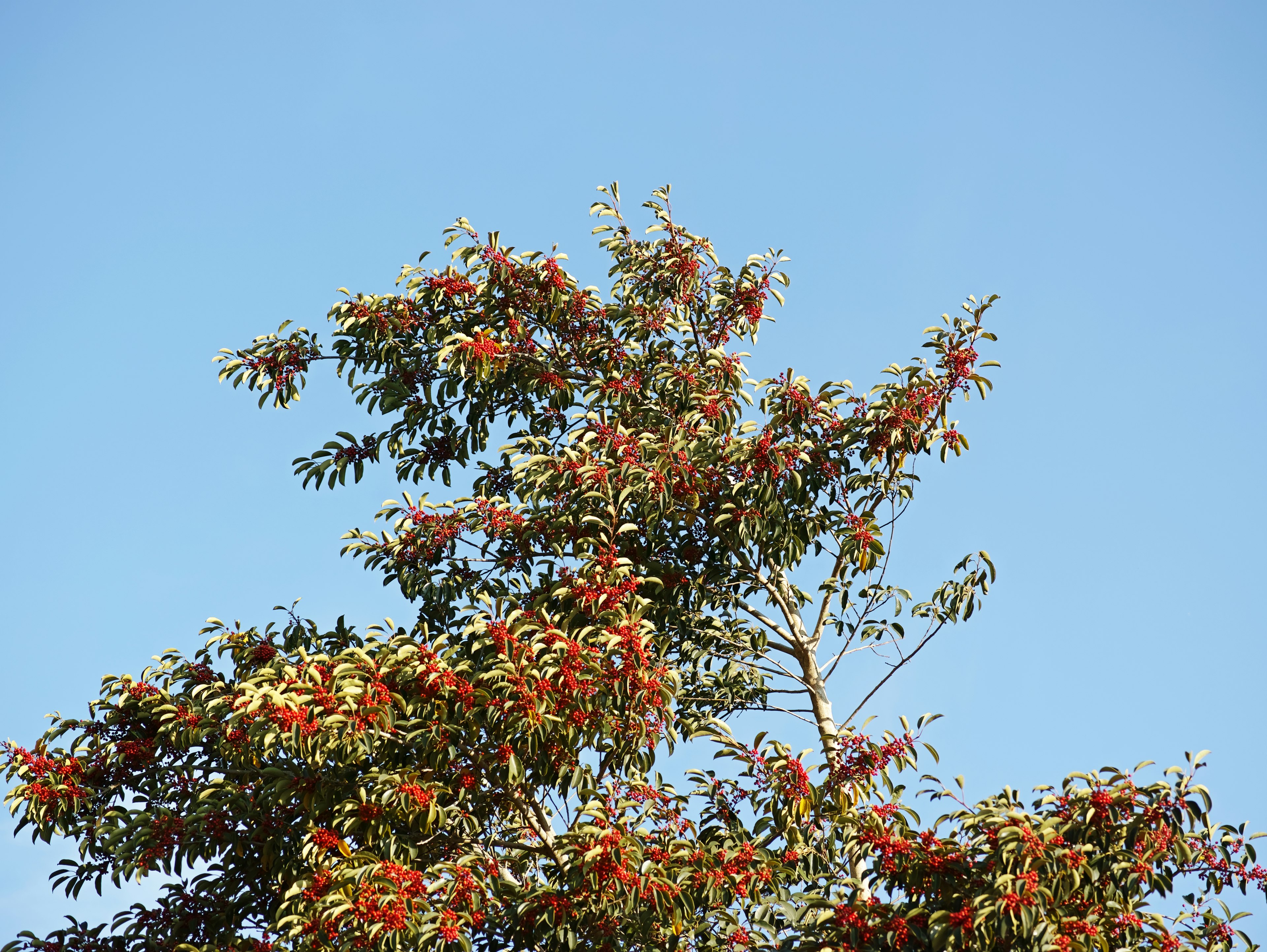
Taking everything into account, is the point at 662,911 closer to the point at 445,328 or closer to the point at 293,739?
the point at 293,739

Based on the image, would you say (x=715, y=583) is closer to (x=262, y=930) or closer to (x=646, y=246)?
(x=646, y=246)

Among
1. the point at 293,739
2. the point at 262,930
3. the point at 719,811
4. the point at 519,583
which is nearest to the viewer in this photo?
the point at 293,739

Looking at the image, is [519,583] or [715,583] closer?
[519,583]

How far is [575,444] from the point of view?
352 inches

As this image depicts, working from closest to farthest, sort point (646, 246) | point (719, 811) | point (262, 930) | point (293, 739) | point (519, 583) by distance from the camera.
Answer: point (293, 739) < point (262, 930) < point (719, 811) < point (519, 583) < point (646, 246)

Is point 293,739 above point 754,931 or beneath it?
above

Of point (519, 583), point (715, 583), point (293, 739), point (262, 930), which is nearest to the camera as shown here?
point (293, 739)

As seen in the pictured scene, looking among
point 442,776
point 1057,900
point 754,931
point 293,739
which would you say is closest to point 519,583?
point 442,776

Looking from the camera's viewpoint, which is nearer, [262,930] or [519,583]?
[262,930]

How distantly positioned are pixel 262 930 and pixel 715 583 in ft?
13.7

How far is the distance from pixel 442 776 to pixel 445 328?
3805 millimetres

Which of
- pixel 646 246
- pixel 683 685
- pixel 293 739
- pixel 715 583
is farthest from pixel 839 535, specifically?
pixel 293 739

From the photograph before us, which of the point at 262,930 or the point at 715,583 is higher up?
the point at 715,583

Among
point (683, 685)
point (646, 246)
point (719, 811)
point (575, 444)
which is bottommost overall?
point (719, 811)
